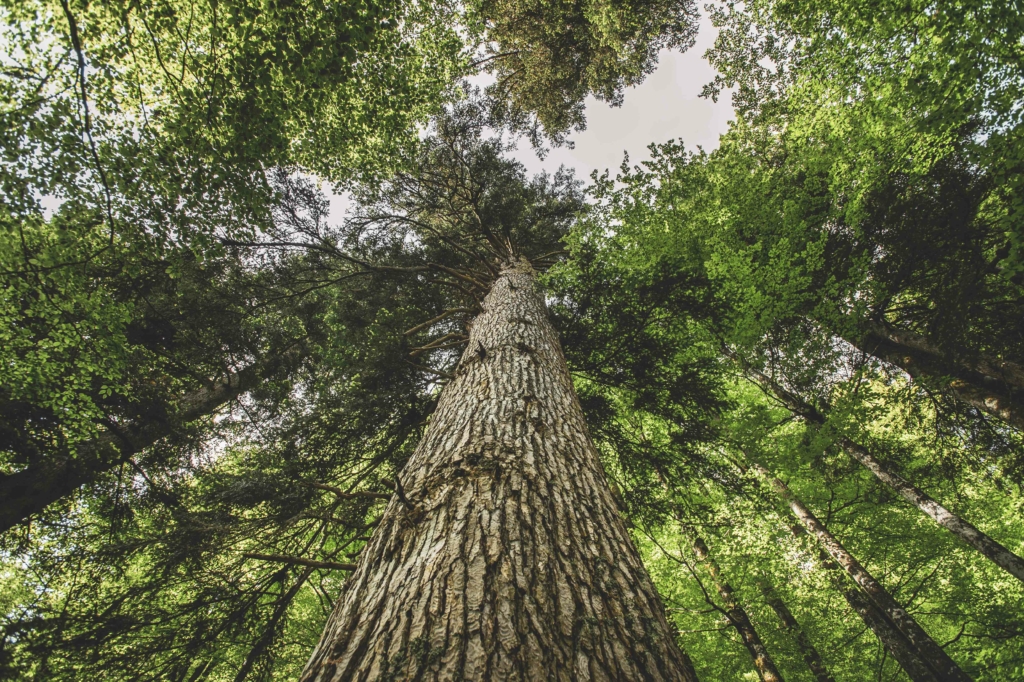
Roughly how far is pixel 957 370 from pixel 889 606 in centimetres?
332

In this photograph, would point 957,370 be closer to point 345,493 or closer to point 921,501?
point 921,501

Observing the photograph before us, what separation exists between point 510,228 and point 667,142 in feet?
14.9

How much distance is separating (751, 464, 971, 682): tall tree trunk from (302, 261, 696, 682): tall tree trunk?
4.86m

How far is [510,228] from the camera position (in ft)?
31.8

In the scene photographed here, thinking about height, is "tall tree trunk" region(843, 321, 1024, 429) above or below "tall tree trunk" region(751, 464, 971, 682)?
above

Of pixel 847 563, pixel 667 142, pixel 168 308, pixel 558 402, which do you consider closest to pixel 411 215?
pixel 168 308

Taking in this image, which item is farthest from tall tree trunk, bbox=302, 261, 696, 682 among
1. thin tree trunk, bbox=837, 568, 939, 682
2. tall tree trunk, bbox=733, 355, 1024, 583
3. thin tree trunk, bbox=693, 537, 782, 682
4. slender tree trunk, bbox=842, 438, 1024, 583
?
thin tree trunk, bbox=837, 568, 939, 682

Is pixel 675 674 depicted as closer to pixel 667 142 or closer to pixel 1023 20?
pixel 1023 20

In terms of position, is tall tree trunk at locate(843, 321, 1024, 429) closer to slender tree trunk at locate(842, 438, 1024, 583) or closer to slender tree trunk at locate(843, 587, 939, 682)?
slender tree trunk at locate(842, 438, 1024, 583)

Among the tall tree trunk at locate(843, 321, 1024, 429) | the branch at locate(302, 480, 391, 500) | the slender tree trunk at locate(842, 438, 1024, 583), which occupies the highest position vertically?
the tall tree trunk at locate(843, 321, 1024, 429)

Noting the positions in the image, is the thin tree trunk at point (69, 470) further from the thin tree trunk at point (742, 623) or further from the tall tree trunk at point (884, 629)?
the tall tree trunk at point (884, 629)

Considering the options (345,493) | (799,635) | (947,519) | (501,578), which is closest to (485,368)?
(345,493)

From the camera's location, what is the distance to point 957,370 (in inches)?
179

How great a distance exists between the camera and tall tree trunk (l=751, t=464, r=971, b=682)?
464 cm
